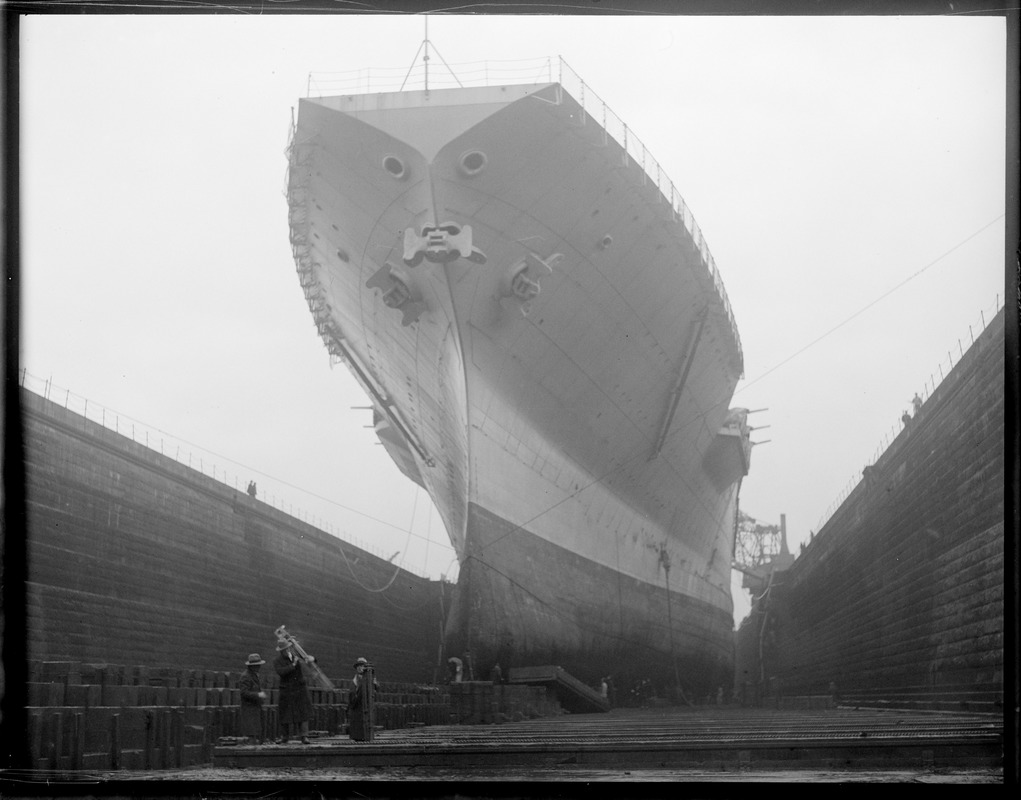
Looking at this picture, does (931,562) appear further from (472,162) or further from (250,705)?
(250,705)

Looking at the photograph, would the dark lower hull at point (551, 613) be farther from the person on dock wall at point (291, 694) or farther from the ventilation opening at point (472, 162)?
the person on dock wall at point (291, 694)

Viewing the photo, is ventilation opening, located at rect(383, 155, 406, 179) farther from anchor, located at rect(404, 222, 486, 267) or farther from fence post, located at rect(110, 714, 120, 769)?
fence post, located at rect(110, 714, 120, 769)

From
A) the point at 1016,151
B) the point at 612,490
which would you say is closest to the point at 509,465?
the point at 612,490

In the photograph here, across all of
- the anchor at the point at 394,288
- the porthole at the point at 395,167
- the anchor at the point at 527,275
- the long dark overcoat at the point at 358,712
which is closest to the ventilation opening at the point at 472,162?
the porthole at the point at 395,167

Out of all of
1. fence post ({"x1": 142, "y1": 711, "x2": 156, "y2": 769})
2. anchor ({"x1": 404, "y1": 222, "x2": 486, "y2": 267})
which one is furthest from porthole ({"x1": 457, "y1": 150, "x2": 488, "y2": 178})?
fence post ({"x1": 142, "y1": 711, "x2": 156, "y2": 769})

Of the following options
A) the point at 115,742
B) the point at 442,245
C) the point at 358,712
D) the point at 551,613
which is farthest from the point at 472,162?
the point at 115,742

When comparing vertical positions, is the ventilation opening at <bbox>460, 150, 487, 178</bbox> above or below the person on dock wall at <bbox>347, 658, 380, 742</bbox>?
above

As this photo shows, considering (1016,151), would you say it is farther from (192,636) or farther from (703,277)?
(192,636)
